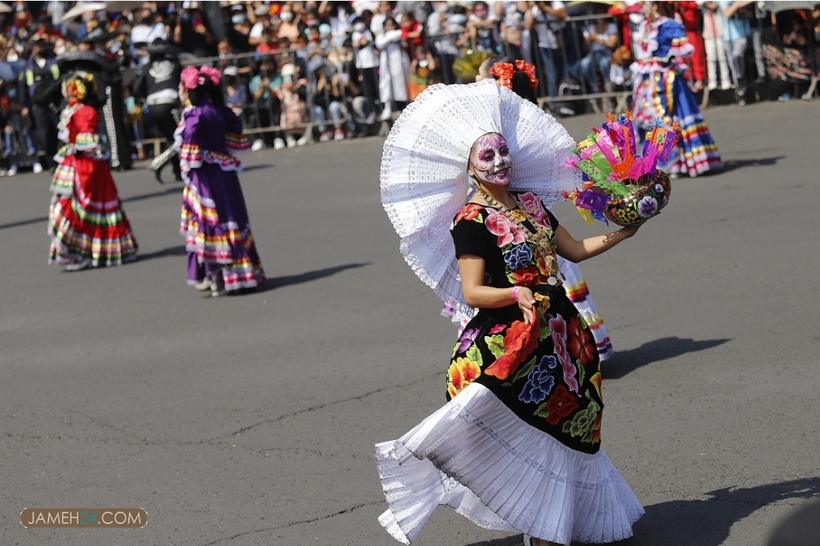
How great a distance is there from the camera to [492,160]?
4738mm

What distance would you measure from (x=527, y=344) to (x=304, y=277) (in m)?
7.04

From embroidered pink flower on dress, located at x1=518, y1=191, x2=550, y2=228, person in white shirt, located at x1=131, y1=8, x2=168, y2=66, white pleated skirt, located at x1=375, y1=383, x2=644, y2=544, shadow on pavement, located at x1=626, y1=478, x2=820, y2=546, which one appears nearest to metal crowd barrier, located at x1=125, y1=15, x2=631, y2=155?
person in white shirt, located at x1=131, y1=8, x2=168, y2=66

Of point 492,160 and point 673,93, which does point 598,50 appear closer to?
point 673,93

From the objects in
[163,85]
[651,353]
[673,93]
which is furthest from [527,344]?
[163,85]

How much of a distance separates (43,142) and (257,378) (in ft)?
48.0

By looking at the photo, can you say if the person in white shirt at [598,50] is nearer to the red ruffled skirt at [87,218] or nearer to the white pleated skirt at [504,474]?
the red ruffled skirt at [87,218]

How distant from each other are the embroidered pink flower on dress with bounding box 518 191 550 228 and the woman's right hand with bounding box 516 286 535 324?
0.41 metres

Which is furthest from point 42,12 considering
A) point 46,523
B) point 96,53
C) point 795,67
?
point 46,523

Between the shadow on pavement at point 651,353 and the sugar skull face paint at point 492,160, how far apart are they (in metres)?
3.02

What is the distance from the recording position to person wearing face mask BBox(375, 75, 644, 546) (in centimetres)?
462

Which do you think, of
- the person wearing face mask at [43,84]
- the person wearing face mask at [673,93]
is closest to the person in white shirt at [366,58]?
the person wearing face mask at [43,84]

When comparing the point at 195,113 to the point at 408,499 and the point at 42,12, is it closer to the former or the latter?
the point at 408,499

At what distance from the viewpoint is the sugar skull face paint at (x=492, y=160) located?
474cm

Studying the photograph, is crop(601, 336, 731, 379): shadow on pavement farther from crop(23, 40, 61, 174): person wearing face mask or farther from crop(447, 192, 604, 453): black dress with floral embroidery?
crop(23, 40, 61, 174): person wearing face mask
